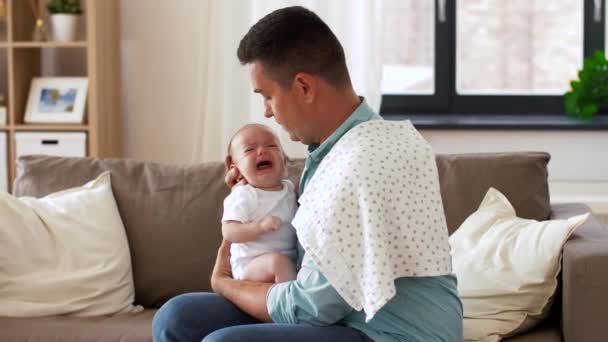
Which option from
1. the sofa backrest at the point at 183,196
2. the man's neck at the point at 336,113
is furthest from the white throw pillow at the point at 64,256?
the man's neck at the point at 336,113

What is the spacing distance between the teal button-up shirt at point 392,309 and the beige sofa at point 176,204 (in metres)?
0.85

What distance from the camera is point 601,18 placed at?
13.6ft

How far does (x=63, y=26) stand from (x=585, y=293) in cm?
257

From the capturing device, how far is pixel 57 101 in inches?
159

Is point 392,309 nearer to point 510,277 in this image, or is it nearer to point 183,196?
point 510,277

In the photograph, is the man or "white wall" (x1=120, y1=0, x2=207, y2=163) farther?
"white wall" (x1=120, y1=0, x2=207, y2=163)

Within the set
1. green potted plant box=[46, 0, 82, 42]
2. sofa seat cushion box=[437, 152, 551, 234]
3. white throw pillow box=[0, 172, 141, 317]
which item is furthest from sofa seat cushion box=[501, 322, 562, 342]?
green potted plant box=[46, 0, 82, 42]

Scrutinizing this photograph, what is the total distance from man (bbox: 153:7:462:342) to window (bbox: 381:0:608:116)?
8.13 feet

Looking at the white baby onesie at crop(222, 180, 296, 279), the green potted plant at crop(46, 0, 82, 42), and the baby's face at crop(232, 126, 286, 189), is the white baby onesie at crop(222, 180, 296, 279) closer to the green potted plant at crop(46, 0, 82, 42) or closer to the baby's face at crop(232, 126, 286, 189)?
the baby's face at crop(232, 126, 286, 189)

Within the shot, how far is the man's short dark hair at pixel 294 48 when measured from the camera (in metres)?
1.77

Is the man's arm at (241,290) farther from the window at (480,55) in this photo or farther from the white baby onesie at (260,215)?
the window at (480,55)

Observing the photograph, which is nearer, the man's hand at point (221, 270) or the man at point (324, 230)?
the man at point (324, 230)

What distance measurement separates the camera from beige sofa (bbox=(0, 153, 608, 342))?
264cm

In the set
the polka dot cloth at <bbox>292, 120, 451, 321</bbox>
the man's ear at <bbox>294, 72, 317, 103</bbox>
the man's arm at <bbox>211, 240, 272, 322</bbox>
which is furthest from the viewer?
the man's arm at <bbox>211, 240, 272, 322</bbox>
